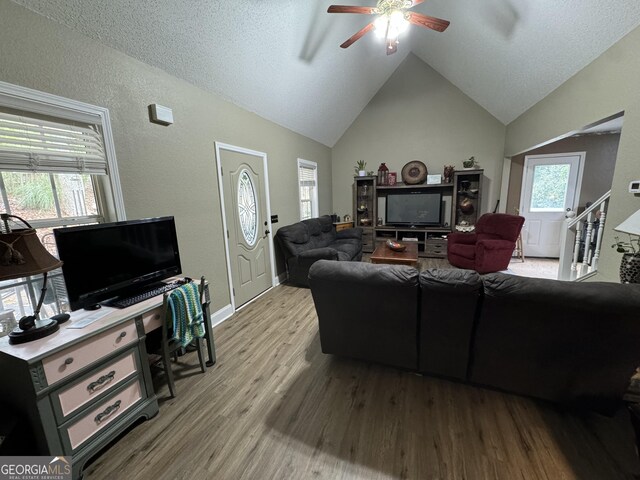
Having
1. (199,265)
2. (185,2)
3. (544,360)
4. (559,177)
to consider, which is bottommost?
(544,360)

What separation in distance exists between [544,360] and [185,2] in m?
3.57

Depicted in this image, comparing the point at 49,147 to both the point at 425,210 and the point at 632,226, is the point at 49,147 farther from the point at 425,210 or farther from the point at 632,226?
the point at 425,210

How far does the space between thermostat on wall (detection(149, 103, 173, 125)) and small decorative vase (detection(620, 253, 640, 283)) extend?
3949mm

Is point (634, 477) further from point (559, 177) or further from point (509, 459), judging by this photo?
point (559, 177)

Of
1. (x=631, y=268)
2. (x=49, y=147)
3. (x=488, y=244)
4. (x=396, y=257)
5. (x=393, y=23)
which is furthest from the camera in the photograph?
(x=488, y=244)

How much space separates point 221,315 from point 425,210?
451cm

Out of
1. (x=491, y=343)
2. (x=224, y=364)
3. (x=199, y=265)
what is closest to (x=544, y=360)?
(x=491, y=343)

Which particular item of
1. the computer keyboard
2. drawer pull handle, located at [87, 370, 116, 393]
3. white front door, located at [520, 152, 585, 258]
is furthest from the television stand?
drawer pull handle, located at [87, 370, 116, 393]

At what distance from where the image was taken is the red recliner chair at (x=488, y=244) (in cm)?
402

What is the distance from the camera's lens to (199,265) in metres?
2.71

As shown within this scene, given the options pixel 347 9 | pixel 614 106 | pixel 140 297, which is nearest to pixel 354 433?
pixel 140 297

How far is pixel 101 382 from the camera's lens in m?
1.44

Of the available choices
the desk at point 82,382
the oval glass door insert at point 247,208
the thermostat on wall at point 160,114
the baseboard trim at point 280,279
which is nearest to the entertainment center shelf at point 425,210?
the baseboard trim at point 280,279

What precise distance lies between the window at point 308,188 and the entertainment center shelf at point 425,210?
1.01 metres
